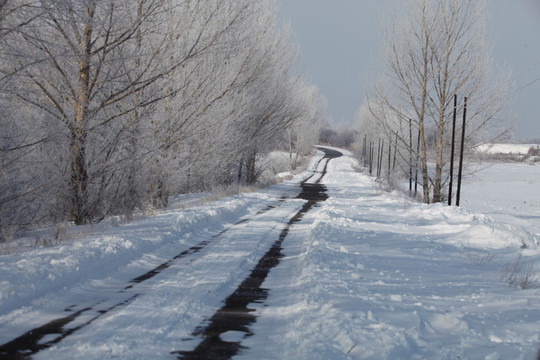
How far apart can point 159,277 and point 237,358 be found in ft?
9.58

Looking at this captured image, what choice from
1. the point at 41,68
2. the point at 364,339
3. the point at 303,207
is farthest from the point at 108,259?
the point at 303,207

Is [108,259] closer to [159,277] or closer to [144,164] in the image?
[159,277]

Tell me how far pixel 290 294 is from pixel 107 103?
25.4 feet

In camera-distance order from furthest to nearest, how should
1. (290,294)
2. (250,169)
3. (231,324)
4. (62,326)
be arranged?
1. (250,169)
2. (290,294)
3. (231,324)
4. (62,326)

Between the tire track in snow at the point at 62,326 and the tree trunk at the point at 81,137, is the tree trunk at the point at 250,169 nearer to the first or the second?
the tree trunk at the point at 81,137

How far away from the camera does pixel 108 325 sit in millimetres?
4348

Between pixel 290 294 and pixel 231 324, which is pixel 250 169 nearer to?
pixel 290 294

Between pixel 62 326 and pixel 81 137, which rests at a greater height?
pixel 81 137

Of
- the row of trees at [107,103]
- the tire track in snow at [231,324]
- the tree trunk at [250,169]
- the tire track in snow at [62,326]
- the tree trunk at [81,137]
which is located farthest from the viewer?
the tree trunk at [250,169]

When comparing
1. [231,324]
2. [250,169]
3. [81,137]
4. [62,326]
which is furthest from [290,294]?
[250,169]

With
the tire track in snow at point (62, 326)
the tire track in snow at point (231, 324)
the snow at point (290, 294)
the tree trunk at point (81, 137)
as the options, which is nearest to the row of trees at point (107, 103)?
the tree trunk at point (81, 137)

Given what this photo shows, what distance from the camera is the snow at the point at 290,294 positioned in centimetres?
397

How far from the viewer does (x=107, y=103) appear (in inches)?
446

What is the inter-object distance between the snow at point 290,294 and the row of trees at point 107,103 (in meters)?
2.30
